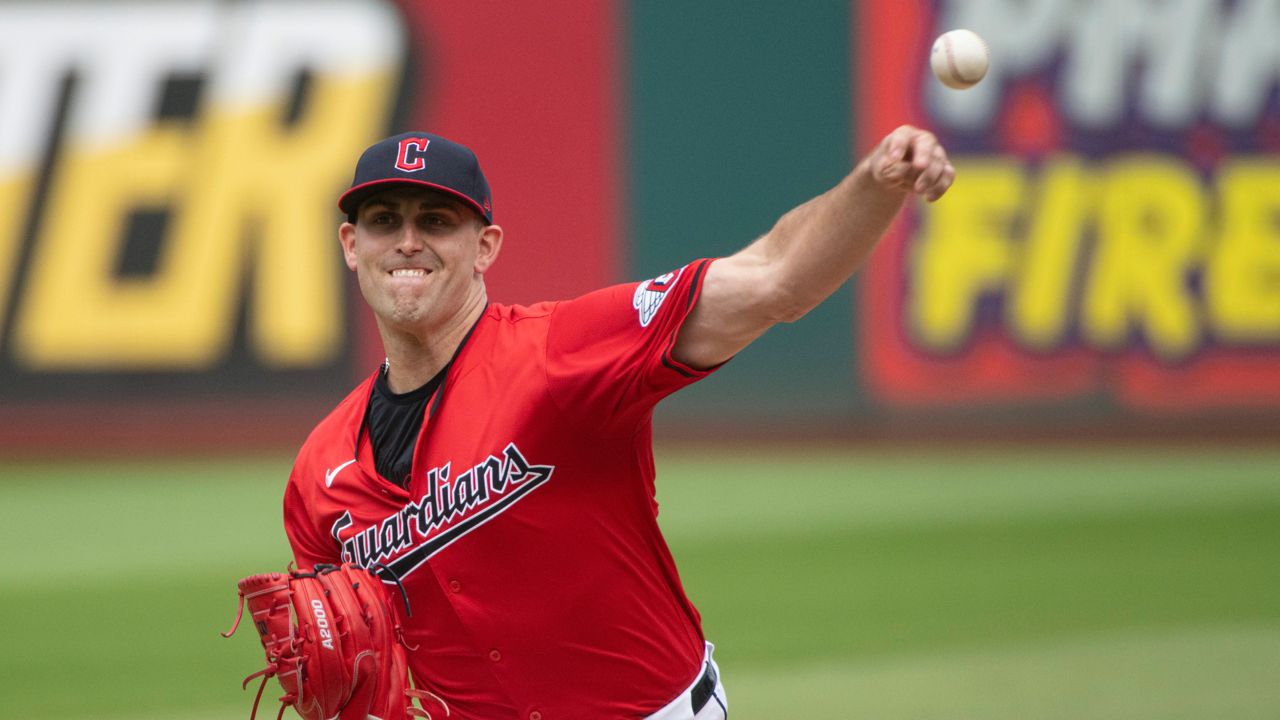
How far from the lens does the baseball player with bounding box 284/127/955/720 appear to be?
10.9 feet

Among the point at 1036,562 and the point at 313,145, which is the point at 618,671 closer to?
the point at 1036,562

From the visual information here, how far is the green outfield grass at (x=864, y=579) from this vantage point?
7.21 m

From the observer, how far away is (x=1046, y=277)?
14.6 m

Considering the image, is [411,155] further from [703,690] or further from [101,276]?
[101,276]

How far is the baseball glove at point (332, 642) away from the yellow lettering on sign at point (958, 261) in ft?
37.8

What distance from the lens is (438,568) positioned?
3.46 meters

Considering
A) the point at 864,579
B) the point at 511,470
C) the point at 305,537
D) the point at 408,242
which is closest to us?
the point at 511,470

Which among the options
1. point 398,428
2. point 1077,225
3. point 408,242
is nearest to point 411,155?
point 408,242

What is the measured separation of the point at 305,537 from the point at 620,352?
991 mm

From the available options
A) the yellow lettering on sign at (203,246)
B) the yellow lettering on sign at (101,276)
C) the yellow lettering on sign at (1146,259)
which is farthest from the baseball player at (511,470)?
the yellow lettering on sign at (1146,259)

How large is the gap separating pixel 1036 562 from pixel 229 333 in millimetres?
7361

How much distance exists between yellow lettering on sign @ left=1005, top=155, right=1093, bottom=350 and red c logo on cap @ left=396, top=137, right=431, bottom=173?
11.7 m


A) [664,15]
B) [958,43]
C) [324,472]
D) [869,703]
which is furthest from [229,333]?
[958,43]

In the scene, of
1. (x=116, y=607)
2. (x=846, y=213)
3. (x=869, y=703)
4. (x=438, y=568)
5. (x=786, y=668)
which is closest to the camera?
(x=846, y=213)
